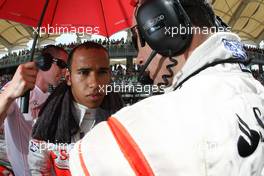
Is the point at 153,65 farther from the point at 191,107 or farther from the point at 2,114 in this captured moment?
the point at 2,114

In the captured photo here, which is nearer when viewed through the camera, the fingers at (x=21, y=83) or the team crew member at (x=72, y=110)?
the fingers at (x=21, y=83)

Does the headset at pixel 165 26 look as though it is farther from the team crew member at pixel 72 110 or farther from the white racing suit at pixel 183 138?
the team crew member at pixel 72 110

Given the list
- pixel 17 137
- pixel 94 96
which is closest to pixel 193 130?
pixel 94 96

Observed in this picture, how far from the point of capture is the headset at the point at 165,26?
98 cm

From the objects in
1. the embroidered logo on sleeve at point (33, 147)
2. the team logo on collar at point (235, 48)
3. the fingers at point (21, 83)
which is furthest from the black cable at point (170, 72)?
the embroidered logo on sleeve at point (33, 147)

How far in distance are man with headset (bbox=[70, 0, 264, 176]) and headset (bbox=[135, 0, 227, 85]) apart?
80mm

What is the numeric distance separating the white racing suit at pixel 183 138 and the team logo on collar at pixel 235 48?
0.31 feet

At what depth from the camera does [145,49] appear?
1136 mm

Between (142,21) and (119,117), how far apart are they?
43 cm

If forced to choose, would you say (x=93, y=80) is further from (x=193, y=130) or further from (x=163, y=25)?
(x=193, y=130)

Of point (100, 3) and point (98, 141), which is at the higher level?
point (100, 3)

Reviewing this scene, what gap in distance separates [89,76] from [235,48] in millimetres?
1379

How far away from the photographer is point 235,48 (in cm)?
93

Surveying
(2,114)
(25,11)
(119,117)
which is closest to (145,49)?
(119,117)
